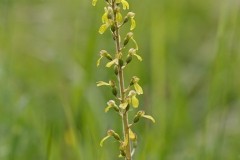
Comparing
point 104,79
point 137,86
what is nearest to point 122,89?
point 137,86

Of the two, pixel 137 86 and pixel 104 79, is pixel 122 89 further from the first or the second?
pixel 104 79

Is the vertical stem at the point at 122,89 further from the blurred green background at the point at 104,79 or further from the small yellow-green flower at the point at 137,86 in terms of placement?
the blurred green background at the point at 104,79

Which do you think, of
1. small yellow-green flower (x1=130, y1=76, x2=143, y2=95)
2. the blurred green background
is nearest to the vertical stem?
small yellow-green flower (x1=130, y1=76, x2=143, y2=95)

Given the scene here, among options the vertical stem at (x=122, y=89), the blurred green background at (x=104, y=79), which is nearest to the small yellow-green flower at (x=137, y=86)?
the vertical stem at (x=122, y=89)

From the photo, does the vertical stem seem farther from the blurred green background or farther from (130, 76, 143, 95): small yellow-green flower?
the blurred green background

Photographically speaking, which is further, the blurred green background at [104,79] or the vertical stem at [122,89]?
the blurred green background at [104,79]

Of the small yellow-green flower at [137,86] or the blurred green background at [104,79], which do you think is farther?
the blurred green background at [104,79]

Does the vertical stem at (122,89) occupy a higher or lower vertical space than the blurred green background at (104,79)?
higher

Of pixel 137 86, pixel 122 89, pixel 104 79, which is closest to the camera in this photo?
pixel 122 89

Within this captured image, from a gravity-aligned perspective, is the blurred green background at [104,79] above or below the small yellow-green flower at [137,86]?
below
